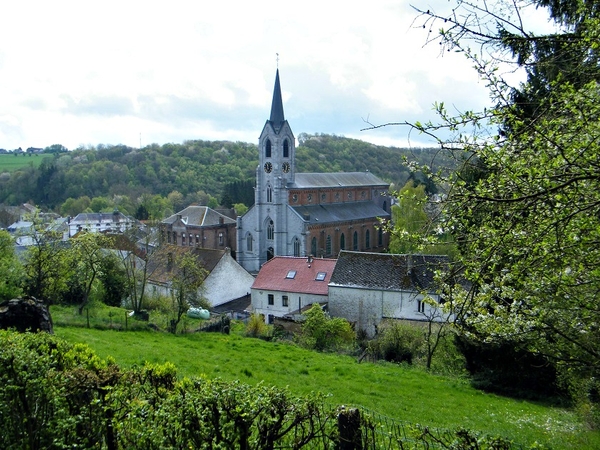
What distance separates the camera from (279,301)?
33656 mm

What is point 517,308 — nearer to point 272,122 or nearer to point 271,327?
point 271,327

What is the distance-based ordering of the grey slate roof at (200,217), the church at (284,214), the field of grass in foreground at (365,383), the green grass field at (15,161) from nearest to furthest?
the field of grass in foreground at (365,383), the church at (284,214), the grey slate roof at (200,217), the green grass field at (15,161)

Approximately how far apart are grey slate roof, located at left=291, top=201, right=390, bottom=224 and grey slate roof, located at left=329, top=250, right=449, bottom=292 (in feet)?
70.1

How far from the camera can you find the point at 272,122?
55438mm

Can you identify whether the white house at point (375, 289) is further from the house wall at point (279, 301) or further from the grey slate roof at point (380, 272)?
the house wall at point (279, 301)

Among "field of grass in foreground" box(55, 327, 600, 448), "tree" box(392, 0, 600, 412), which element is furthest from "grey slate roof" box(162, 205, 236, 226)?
"tree" box(392, 0, 600, 412)

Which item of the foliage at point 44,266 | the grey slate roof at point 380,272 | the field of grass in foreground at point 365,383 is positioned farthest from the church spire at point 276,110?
the field of grass in foreground at point 365,383

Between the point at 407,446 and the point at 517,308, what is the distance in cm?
332

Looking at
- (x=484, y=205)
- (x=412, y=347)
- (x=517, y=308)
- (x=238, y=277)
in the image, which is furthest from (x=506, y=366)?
(x=238, y=277)

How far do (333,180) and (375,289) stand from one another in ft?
117

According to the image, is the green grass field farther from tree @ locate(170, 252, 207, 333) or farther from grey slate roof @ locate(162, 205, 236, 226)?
tree @ locate(170, 252, 207, 333)

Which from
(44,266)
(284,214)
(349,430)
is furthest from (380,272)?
(284,214)

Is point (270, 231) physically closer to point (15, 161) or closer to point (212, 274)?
point (212, 274)

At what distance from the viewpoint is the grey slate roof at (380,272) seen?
29016mm
